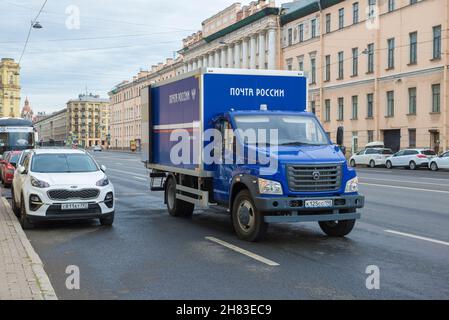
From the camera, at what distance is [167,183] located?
14.0 m

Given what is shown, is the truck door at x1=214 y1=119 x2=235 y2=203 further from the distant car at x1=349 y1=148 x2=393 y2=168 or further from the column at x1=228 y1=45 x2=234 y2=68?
the column at x1=228 y1=45 x2=234 y2=68

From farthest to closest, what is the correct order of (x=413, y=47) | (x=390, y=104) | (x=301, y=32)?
(x=301, y=32) < (x=390, y=104) < (x=413, y=47)

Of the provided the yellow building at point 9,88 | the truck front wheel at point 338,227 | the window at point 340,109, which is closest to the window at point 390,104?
the window at point 340,109

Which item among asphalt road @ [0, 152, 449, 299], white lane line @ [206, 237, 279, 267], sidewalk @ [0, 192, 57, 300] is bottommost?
asphalt road @ [0, 152, 449, 299]

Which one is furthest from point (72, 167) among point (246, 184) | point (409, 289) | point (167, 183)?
point (409, 289)

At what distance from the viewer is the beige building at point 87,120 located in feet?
598

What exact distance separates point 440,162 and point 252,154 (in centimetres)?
2923

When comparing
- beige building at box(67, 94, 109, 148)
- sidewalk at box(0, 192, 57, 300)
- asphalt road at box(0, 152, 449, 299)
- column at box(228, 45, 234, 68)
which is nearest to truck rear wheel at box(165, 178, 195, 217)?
asphalt road at box(0, 152, 449, 299)

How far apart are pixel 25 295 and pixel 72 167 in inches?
264

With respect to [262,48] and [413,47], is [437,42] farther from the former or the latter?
[262,48]

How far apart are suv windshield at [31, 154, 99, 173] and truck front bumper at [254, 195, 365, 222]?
4877mm

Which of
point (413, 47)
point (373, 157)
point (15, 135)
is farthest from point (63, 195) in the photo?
point (413, 47)

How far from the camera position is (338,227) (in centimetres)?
1048

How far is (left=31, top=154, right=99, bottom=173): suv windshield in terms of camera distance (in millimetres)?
12367
